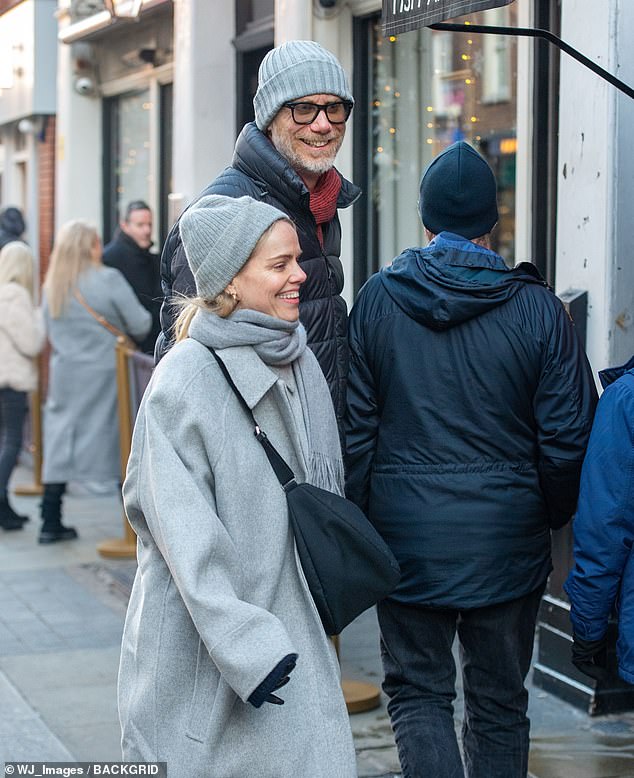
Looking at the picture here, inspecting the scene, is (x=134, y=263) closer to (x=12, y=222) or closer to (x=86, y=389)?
(x=86, y=389)

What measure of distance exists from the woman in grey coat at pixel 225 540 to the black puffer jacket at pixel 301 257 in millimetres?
691

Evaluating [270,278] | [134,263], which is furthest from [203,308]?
[134,263]

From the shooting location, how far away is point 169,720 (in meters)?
3.09

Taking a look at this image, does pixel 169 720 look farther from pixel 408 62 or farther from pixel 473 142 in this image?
pixel 408 62

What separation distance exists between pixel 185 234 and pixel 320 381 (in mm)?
462

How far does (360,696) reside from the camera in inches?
219

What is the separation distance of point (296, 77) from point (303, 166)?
236mm

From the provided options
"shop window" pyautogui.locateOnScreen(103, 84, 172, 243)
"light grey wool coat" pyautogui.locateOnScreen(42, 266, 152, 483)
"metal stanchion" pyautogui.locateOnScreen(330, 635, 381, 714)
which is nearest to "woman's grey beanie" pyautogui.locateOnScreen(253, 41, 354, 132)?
"metal stanchion" pyautogui.locateOnScreen(330, 635, 381, 714)

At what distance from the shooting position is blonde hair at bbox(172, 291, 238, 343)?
3.16m

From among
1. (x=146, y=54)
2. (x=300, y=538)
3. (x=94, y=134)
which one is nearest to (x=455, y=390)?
(x=300, y=538)

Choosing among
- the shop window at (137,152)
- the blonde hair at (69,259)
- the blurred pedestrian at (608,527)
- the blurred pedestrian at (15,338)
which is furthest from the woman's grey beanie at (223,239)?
the shop window at (137,152)

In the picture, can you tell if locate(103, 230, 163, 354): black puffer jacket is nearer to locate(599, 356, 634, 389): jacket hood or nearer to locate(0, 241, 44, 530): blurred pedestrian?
locate(0, 241, 44, 530): blurred pedestrian

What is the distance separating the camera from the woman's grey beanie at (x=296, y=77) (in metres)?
3.89

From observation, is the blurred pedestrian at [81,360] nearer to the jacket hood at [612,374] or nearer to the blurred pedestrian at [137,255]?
the blurred pedestrian at [137,255]
